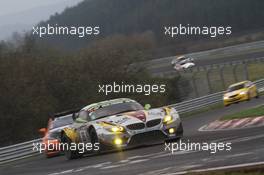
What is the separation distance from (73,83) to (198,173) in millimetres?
29603

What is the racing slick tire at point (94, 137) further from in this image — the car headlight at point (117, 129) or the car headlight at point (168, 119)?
the car headlight at point (168, 119)

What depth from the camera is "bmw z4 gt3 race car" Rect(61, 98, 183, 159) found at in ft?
50.1

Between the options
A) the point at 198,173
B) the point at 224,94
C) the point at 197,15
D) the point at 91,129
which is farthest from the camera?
the point at 197,15

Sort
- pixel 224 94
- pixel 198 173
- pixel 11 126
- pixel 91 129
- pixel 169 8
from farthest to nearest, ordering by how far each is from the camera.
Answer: pixel 169 8 → pixel 224 94 → pixel 11 126 → pixel 91 129 → pixel 198 173

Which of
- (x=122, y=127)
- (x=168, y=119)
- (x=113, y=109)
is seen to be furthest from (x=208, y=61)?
(x=122, y=127)

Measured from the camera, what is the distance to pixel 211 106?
123 feet

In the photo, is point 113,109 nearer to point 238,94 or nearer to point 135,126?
point 135,126

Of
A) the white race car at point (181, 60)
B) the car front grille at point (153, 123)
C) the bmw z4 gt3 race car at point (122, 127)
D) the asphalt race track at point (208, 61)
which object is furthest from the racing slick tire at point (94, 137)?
the white race car at point (181, 60)

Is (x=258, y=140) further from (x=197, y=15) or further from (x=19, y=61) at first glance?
(x=197, y=15)

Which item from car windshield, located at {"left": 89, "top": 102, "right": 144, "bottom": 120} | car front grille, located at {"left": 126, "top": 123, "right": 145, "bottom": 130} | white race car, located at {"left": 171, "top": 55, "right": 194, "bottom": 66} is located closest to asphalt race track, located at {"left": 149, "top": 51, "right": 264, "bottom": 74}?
white race car, located at {"left": 171, "top": 55, "right": 194, "bottom": 66}

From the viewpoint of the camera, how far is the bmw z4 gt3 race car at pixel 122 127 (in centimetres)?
1527

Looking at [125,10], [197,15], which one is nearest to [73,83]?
[197,15]

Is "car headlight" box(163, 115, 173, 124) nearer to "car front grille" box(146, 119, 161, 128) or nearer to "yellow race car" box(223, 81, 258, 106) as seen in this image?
"car front grille" box(146, 119, 161, 128)

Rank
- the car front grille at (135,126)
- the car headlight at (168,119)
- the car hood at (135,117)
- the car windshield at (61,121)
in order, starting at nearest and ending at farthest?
the car front grille at (135,126) → the car hood at (135,117) → the car headlight at (168,119) → the car windshield at (61,121)
